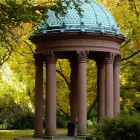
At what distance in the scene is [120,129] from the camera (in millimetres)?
15719

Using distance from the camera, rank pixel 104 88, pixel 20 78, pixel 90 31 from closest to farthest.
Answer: pixel 90 31 < pixel 104 88 < pixel 20 78

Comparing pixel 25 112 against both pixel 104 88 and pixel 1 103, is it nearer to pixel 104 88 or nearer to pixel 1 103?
pixel 1 103

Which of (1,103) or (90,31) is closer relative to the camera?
(90,31)

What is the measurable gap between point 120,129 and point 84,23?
29.9ft

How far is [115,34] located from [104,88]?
3.77 metres

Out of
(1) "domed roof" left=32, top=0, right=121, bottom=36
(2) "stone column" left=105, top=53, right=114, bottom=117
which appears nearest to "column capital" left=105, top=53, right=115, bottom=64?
(2) "stone column" left=105, top=53, right=114, bottom=117

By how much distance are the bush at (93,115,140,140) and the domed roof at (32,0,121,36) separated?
310 inches

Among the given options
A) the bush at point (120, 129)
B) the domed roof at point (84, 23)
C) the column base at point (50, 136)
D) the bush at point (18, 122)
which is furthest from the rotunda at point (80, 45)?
the bush at point (18, 122)

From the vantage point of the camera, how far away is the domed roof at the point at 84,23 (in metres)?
22.9

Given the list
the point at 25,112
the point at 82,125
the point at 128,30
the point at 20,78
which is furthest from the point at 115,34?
the point at 25,112

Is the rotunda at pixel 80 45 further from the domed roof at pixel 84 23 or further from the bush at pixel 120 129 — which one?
the bush at pixel 120 129

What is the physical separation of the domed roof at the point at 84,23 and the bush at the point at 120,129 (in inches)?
310

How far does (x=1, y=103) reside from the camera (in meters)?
43.9

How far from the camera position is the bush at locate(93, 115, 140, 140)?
51.5 ft
